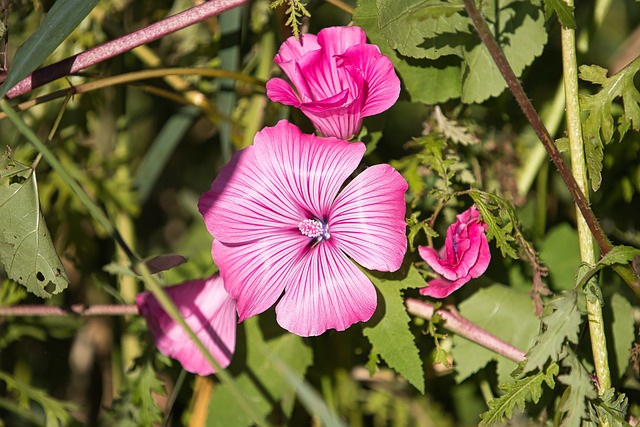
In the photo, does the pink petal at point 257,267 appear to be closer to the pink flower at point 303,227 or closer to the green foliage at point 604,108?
the pink flower at point 303,227

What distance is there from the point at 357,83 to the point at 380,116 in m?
0.11

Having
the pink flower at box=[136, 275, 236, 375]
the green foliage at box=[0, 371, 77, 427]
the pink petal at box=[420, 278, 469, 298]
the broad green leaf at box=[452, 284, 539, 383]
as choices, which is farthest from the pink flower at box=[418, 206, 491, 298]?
the green foliage at box=[0, 371, 77, 427]

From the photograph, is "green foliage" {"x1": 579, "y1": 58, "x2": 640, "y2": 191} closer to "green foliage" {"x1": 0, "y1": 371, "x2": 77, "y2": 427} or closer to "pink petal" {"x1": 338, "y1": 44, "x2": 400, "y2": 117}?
"pink petal" {"x1": 338, "y1": 44, "x2": 400, "y2": 117}

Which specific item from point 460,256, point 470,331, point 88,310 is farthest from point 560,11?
point 88,310

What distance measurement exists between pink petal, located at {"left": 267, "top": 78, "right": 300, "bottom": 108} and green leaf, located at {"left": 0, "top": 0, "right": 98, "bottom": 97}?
0.18 m

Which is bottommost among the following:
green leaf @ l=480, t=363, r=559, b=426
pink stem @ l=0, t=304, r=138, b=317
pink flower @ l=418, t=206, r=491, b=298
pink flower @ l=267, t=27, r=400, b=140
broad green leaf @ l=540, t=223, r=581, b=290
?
broad green leaf @ l=540, t=223, r=581, b=290

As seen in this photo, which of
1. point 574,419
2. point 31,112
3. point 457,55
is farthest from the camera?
point 31,112

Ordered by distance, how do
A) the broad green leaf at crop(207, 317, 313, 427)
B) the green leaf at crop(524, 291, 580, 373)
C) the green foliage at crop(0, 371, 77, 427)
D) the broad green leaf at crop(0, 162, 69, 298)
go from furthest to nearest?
the green foliage at crop(0, 371, 77, 427) → the broad green leaf at crop(207, 317, 313, 427) → the broad green leaf at crop(0, 162, 69, 298) → the green leaf at crop(524, 291, 580, 373)

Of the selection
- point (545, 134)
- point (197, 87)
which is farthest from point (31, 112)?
point (545, 134)

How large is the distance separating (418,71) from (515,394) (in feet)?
1.06

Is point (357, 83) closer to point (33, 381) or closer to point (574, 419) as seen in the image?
point (574, 419)

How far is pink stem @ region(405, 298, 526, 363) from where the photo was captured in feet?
2.48

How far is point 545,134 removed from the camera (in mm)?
634

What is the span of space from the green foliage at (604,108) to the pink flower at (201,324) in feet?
1.22
